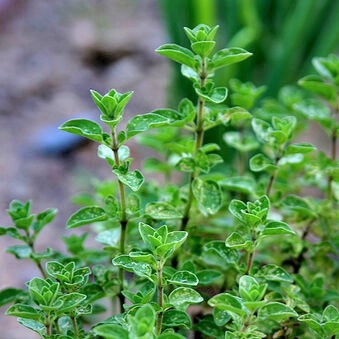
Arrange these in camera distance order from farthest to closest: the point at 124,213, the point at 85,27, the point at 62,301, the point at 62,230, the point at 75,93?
the point at 85,27 < the point at 75,93 < the point at 62,230 < the point at 124,213 < the point at 62,301

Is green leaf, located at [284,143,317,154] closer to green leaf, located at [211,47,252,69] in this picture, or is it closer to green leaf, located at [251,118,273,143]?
green leaf, located at [251,118,273,143]

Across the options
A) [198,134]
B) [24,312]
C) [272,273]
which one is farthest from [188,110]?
[24,312]

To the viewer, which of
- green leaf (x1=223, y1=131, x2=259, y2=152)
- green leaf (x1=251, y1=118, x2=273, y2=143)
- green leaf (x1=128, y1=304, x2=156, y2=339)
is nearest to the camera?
green leaf (x1=128, y1=304, x2=156, y2=339)

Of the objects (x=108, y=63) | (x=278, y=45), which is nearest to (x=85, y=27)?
(x=108, y=63)

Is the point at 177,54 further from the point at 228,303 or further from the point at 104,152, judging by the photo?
the point at 228,303

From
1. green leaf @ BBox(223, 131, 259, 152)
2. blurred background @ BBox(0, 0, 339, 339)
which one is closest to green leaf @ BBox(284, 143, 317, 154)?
green leaf @ BBox(223, 131, 259, 152)

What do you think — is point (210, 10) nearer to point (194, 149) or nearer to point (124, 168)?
point (194, 149)
